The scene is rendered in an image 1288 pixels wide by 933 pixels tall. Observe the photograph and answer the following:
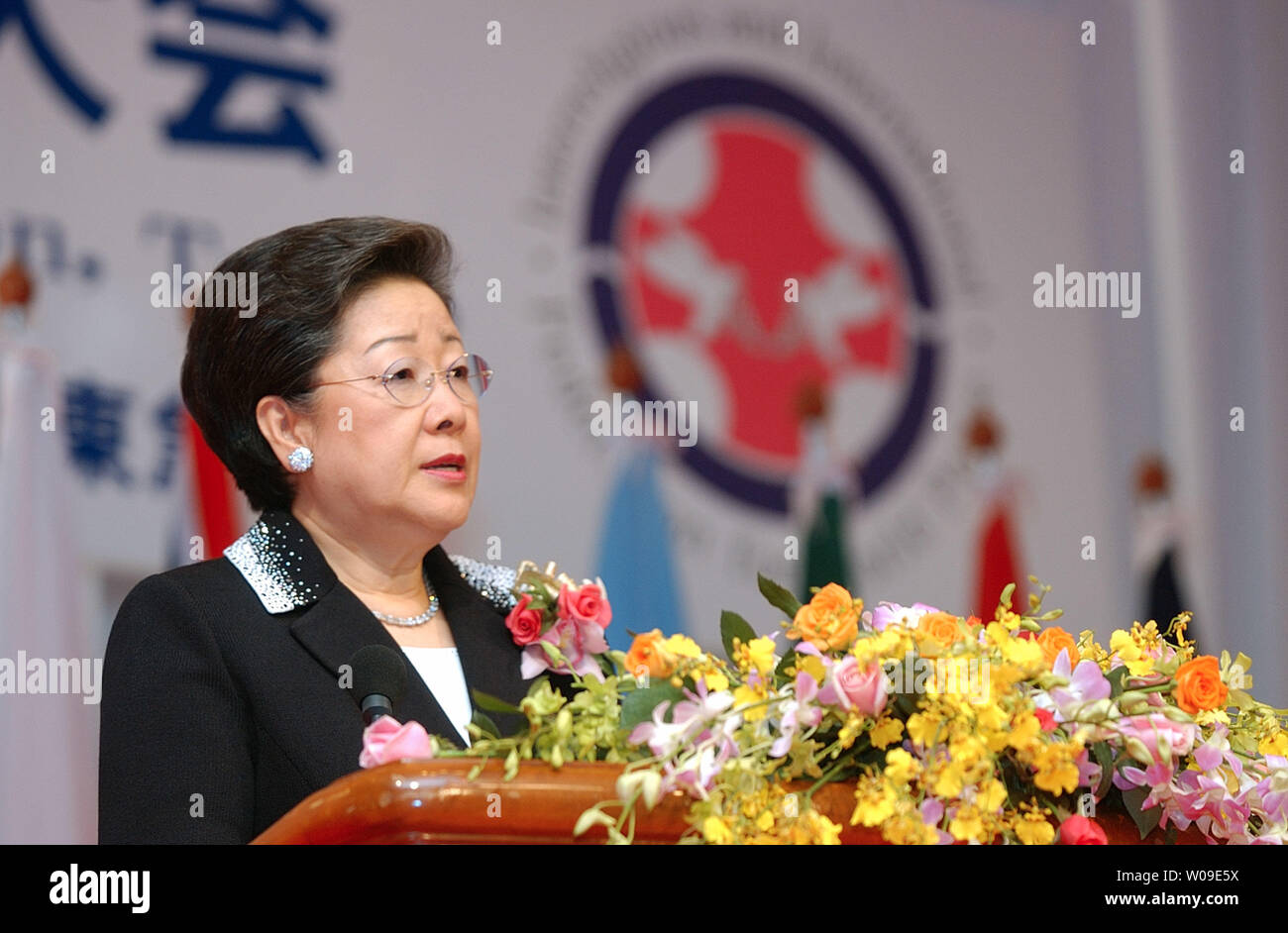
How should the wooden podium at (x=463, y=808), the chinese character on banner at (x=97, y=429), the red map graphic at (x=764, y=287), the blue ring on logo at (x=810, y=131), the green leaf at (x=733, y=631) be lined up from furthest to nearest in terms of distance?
the red map graphic at (x=764, y=287)
the blue ring on logo at (x=810, y=131)
the chinese character on banner at (x=97, y=429)
the green leaf at (x=733, y=631)
the wooden podium at (x=463, y=808)

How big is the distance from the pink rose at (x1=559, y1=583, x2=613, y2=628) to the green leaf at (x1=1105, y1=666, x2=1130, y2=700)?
67 cm

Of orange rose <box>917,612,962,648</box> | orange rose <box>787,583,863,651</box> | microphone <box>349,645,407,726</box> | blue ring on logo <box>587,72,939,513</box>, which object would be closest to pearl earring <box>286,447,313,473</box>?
microphone <box>349,645,407,726</box>

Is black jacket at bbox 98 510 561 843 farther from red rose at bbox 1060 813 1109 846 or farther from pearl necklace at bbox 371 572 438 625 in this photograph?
red rose at bbox 1060 813 1109 846

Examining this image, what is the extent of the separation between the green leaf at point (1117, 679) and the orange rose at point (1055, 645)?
3 centimetres

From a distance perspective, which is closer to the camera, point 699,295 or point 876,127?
point 699,295

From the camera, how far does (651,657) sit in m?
1.32

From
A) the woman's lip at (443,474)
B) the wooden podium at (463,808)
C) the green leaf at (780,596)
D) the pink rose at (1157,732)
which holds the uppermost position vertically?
the woman's lip at (443,474)

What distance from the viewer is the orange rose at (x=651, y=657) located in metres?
1.31

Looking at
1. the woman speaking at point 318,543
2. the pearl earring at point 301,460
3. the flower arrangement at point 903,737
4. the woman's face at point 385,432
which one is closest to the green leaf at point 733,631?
the flower arrangement at point 903,737

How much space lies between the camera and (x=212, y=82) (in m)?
3.41

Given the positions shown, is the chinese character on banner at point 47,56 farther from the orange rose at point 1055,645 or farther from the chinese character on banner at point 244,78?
the orange rose at point 1055,645
